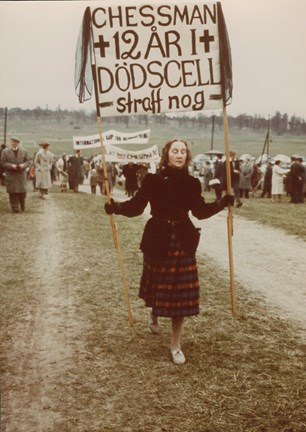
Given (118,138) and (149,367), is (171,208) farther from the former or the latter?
(118,138)

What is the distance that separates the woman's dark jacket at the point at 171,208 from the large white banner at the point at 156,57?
647mm

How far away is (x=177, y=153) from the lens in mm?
3715

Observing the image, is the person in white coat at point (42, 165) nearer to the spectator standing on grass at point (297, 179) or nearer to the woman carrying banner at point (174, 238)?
the spectator standing on grass at point (297, 179)

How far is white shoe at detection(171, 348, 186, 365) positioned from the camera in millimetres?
3682

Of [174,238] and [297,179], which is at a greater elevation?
[174,238]

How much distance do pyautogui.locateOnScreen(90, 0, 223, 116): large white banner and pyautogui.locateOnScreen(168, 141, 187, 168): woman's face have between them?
533 millimetres

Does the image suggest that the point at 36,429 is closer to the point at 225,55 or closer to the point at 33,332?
the point at 33,332

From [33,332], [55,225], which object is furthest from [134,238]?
[33,332]

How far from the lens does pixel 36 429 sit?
2768mm

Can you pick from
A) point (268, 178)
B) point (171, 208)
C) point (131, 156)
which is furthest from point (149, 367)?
point (268, 178)

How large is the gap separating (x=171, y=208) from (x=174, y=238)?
20 centimetres

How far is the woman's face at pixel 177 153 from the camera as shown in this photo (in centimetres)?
371

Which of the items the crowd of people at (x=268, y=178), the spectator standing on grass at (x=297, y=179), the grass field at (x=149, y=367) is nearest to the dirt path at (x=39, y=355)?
the grass field at (x=149, y=367)

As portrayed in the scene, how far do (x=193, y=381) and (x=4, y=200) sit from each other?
11.7 metres
